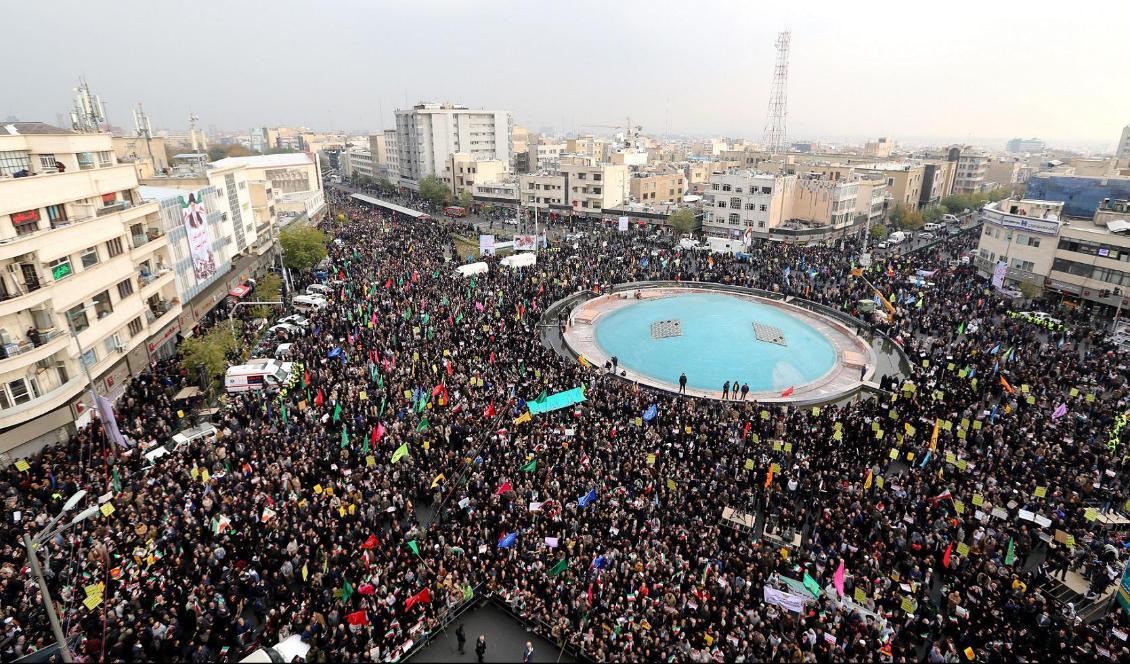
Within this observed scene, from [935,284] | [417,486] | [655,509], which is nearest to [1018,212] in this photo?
[935,284]

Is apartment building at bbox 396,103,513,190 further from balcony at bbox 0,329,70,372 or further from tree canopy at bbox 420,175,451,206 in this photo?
balcony at bbox 0,329,70,372

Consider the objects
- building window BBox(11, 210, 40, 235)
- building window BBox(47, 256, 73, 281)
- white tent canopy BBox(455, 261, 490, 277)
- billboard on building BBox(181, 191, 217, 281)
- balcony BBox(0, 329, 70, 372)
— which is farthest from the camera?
white tent canopy BBox(455, 261, 490, 277)

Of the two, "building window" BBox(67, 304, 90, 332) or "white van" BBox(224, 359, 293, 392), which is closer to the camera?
"building window" BBox(67, 304, 90, 332)

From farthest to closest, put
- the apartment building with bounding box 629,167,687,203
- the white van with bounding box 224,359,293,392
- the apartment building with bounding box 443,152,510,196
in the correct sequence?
1. the apartment building with bounding box 443,152,510,196
2. the apartment building with bounding box 629,167,687,203
3. the white van with bounding box 224,359,293,392

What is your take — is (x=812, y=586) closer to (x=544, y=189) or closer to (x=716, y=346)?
(x=716, y=346)

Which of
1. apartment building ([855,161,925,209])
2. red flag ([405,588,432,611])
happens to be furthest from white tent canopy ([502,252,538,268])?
apartment building ([855,161,925,209])

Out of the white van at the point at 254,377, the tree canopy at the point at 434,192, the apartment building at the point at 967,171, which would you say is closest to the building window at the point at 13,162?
the white van at the point at 254,377
